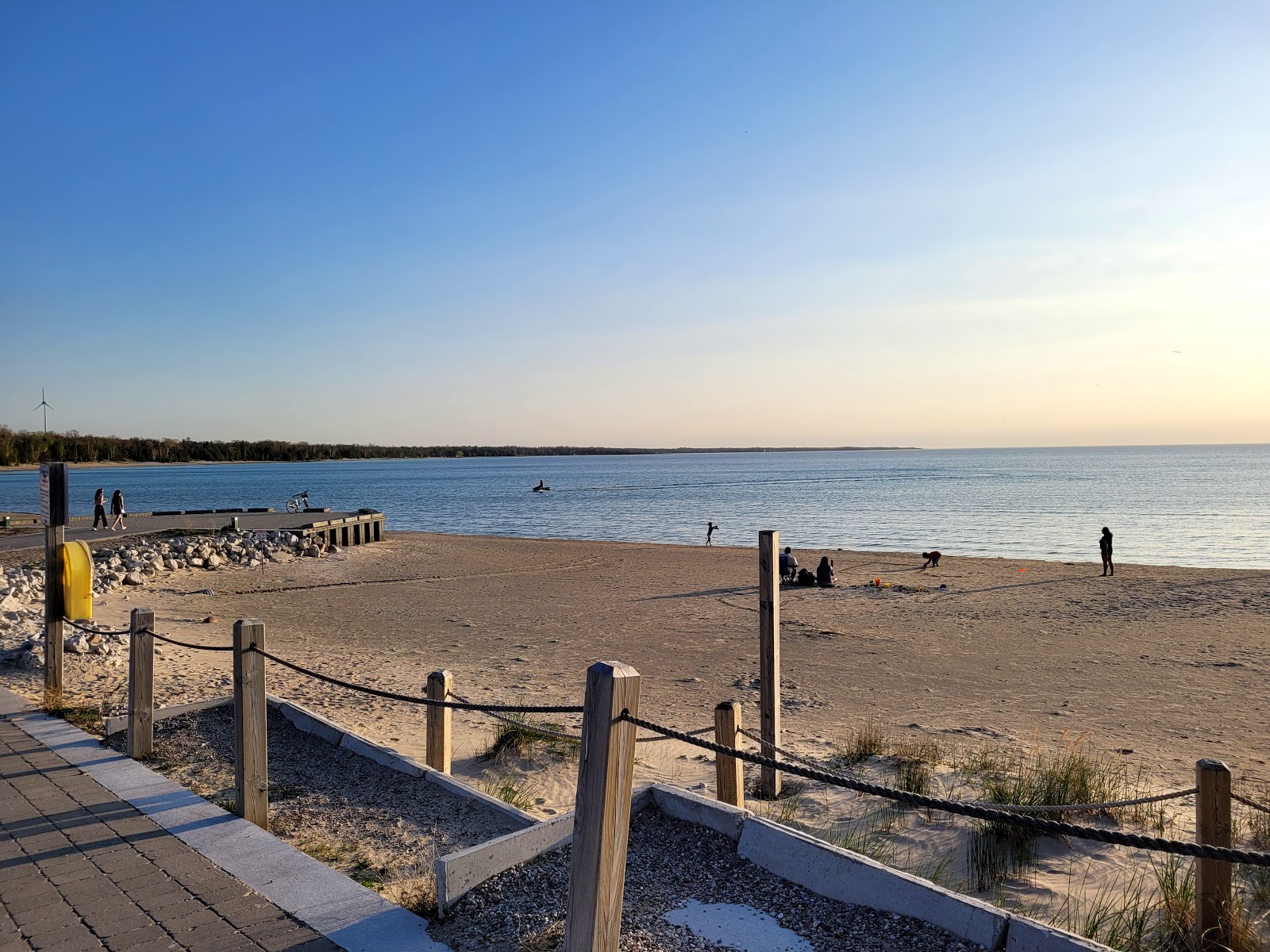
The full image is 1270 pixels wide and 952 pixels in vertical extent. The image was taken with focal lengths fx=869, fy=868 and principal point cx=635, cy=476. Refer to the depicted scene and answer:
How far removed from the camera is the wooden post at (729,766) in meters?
5.68

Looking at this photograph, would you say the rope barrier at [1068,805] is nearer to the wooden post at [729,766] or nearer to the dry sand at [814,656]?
the wooden post at [729,766]

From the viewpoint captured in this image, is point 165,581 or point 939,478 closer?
point 165,581

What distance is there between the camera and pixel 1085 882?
16.4ft

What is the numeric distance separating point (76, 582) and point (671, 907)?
7267mm

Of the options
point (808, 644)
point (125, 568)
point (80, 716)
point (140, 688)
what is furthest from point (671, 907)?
point (125, 568)

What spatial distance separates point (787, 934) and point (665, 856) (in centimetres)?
92

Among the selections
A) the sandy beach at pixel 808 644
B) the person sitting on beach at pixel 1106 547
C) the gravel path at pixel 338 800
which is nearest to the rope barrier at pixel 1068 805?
the gravel path at pixel 338 800

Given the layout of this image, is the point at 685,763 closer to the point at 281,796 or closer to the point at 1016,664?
the point at 281,796

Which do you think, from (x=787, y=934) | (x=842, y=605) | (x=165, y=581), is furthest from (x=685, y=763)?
(x=165, y=581)

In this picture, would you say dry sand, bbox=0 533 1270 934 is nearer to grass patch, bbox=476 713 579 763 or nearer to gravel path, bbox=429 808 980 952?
grass patch, bbox=476 713 579 763

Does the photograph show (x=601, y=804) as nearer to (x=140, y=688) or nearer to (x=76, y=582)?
(x=140, y=688)

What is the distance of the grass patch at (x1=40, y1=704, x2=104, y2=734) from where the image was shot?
23.5 feet

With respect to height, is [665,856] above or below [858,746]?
above

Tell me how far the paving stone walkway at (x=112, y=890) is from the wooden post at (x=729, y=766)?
9.22 ft
